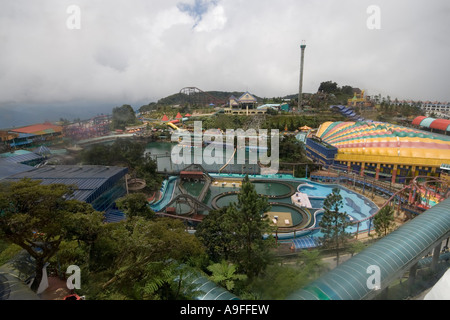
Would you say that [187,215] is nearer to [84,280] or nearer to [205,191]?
[205,191]

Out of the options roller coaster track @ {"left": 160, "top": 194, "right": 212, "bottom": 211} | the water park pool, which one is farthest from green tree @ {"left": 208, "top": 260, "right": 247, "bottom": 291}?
roller coaster track @ {"left": 160, "top": 194, "right": 212, "bottom": 211}

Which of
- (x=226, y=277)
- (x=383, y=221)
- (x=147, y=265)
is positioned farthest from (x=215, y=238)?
(x=383, y=221)

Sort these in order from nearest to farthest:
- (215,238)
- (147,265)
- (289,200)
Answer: (147,265)
(215,238)
(289,200)

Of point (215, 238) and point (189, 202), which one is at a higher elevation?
point (215, 238)

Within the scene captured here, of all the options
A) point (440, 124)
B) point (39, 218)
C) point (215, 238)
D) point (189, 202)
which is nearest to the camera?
point (39, 218)

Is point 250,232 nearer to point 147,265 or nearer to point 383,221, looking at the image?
point 147,265

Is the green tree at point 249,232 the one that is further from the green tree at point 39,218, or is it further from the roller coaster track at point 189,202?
the roller coaster track at point 189,202

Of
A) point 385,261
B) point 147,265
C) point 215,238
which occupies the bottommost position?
point 215,238
